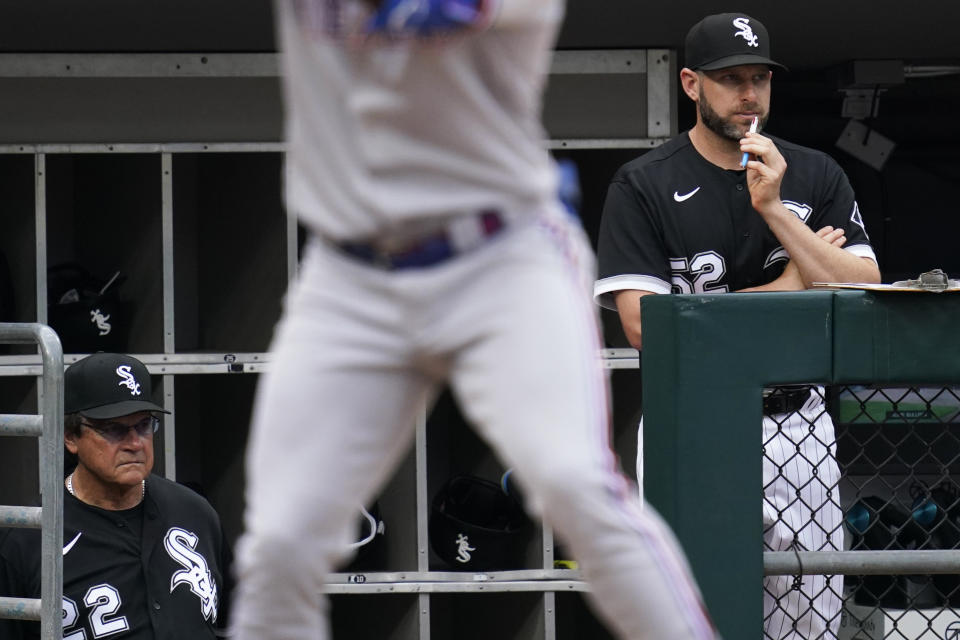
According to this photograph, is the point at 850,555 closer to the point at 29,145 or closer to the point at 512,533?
the point at 512,533

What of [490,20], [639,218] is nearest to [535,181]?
[490,20]

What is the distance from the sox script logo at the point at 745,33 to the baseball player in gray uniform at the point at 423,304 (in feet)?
5.76

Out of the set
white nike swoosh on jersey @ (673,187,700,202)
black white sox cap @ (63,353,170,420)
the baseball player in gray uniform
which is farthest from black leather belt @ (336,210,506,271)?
black white sox cap @ (63,353,170,420)

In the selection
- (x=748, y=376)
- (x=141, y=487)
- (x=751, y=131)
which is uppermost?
(x=751, y=131)

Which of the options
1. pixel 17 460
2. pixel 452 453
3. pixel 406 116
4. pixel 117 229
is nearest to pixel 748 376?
pixel 406 116

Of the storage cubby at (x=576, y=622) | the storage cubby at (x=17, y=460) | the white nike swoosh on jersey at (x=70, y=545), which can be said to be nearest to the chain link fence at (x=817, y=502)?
the white nike swoosh on jersey at (x=70, y=545)

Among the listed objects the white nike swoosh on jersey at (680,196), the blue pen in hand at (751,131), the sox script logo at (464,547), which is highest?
the blue pen in hand at (751,131)

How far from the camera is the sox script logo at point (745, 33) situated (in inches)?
125

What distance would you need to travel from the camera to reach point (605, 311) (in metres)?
5.02

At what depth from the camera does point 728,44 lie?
3.16 metres

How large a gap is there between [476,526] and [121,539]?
56.4 inches

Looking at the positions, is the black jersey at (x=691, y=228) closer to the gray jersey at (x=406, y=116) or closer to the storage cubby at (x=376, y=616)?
the gray jersey at (x=406, y=116)

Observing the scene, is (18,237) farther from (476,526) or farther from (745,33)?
(745,33)

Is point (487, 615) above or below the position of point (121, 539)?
below
